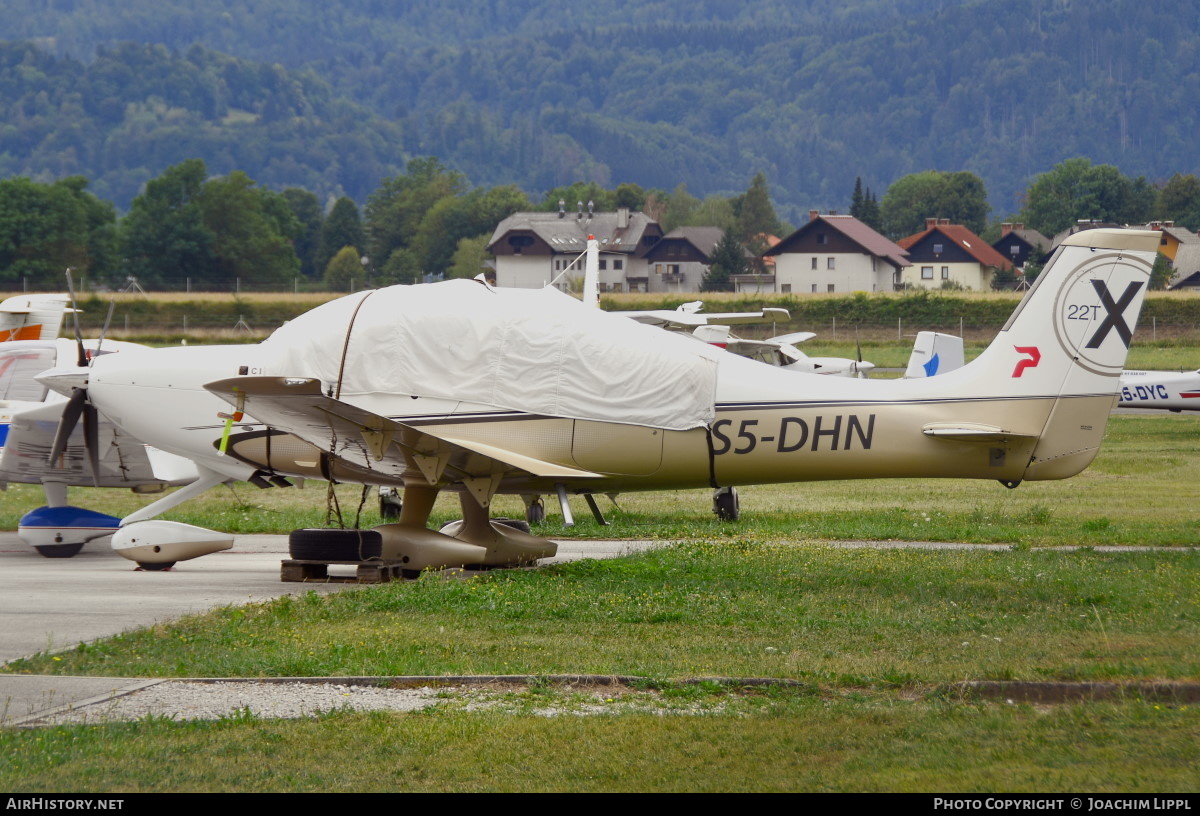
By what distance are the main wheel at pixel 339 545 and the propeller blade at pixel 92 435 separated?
11.6 feet

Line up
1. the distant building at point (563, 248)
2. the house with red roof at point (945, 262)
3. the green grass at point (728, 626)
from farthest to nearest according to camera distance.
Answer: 1. the house with red roof at point (945, 262)
2. the distant building at point (563, 248)
3. the green grass at point (728, 626)

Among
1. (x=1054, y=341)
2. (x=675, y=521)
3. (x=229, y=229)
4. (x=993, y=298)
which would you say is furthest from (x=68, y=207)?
(x=1054, y=341)

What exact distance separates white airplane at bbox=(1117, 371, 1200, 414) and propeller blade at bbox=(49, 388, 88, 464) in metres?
25.6

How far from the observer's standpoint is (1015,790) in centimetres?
602

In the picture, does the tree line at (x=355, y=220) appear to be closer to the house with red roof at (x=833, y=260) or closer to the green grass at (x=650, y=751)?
the house with red roof at (x=833, y=260)

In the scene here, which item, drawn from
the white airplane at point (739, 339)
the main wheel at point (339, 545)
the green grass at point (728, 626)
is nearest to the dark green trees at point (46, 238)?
the white airplane at point (739, 339)

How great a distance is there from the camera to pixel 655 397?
13055 millimetres

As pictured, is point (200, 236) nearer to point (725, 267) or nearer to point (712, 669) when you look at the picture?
point (725, 267)

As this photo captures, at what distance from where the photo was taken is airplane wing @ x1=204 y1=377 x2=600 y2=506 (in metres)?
11.5

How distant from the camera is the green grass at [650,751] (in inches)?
246

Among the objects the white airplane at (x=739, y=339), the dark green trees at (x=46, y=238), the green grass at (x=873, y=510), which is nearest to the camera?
the green grass at (x=873, y=510)

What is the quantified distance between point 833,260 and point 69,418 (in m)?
99.9

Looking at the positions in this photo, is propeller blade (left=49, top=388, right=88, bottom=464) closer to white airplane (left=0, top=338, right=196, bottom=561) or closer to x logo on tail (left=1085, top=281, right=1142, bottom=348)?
white airplane (left=0, top=338, right=196, bottom=561)

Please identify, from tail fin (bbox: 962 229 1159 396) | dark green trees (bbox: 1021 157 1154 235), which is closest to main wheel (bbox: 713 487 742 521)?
tail fin (bbox: 962 229 1159 396)
